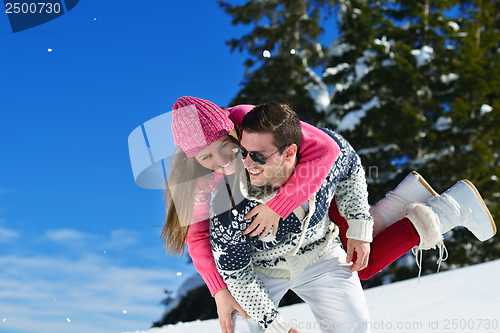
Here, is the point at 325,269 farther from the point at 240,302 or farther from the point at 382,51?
the point at 382,51

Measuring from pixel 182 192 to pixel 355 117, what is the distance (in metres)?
6.09

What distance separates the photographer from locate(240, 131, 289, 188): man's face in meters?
1.54

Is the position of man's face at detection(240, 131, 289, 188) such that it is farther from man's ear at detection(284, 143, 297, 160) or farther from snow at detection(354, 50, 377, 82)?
snow at detection(354, 50, 377, 82)

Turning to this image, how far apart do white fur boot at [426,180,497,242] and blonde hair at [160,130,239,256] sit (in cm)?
137

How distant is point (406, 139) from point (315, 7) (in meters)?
4.09

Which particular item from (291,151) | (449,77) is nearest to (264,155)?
(291,151)

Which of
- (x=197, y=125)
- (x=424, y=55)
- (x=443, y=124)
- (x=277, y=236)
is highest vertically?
(x=197, y=125)

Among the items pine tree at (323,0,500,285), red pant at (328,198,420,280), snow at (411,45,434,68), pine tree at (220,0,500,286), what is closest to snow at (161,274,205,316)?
pine tree at (220,0,500,286)

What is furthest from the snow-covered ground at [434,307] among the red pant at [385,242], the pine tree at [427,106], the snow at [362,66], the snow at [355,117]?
the snow at [362,66]

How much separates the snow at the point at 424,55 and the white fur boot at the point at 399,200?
586 cm

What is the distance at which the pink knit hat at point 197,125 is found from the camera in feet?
5.41

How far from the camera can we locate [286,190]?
1.62m

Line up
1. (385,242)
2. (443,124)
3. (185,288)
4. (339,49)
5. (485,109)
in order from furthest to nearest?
1. (185,288)
2. (339,49)
3. (443,124)
4. (485,109)
5. (385,242)

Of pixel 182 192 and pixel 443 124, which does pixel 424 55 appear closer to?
pixel 443 124
